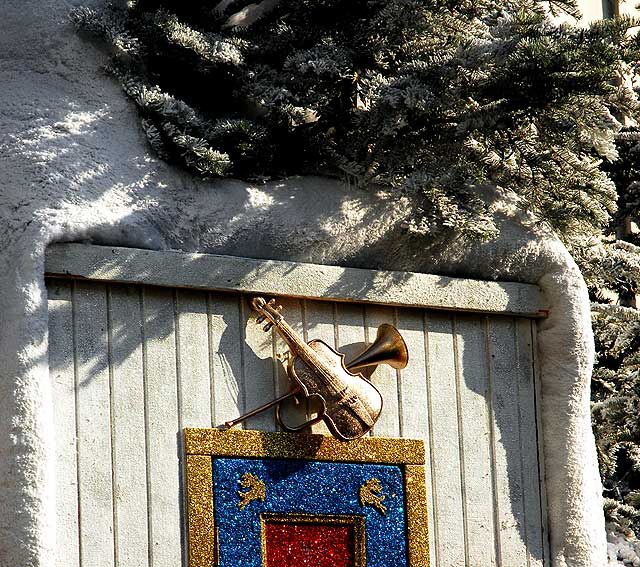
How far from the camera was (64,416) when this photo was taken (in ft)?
15.6

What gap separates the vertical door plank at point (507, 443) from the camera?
5.38 m

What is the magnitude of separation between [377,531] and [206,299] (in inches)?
34.3

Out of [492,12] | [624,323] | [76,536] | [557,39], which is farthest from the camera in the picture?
[624,323]

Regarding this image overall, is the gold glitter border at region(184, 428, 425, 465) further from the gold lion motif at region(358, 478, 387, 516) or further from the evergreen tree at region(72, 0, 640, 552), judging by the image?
the evergreen tree at region(72, 0, 640, 552)

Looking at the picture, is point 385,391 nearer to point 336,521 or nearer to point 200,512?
point 336,521

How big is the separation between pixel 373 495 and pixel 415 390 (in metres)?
0.38

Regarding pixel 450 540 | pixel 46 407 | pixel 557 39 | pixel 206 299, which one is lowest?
pixel 450 540

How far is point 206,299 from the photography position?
507cm

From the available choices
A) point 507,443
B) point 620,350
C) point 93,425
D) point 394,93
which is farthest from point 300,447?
point 620,350

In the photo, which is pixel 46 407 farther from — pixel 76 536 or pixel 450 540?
pixel 450 540

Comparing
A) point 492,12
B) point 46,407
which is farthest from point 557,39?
point 46,407

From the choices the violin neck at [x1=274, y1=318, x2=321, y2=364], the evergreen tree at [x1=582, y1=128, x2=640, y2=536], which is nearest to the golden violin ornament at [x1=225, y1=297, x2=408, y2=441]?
the violin neck at [x1=274, y1=318, x2=321, y2=364]

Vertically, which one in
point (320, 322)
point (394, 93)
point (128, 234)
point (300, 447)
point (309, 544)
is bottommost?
point (309, 544)

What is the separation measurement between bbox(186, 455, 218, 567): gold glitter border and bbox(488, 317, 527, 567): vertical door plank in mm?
1009
